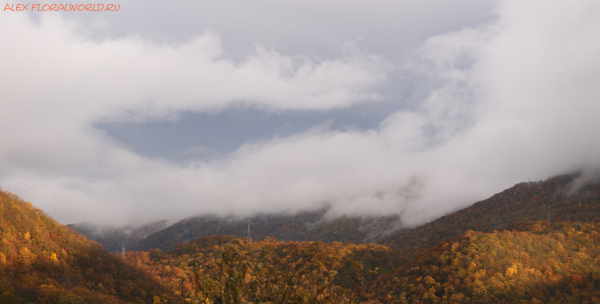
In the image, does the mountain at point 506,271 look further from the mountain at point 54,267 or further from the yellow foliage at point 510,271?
the mountain at point 54,267

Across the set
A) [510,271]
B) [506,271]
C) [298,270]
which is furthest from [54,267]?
[510,271]

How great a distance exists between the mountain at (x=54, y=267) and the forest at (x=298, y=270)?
0.45ft

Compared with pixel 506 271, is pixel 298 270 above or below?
above

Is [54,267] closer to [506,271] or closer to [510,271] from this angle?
[506,271]

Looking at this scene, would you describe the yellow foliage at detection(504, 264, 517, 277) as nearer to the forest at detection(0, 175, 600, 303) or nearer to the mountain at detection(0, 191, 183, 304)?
the forest at detection(0, 175, 600, 303)

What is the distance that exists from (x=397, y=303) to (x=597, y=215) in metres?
169

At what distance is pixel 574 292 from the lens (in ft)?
243

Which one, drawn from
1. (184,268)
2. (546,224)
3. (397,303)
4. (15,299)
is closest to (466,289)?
(397,303)

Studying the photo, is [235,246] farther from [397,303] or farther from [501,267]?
[501,267]

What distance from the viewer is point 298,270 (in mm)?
7828

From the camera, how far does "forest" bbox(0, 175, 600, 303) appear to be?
7.12m

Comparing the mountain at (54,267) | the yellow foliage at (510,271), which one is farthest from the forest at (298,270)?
the yellow foliage at (510,271)

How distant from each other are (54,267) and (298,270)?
37316 millimetres

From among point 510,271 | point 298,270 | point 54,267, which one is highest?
point 54,267
